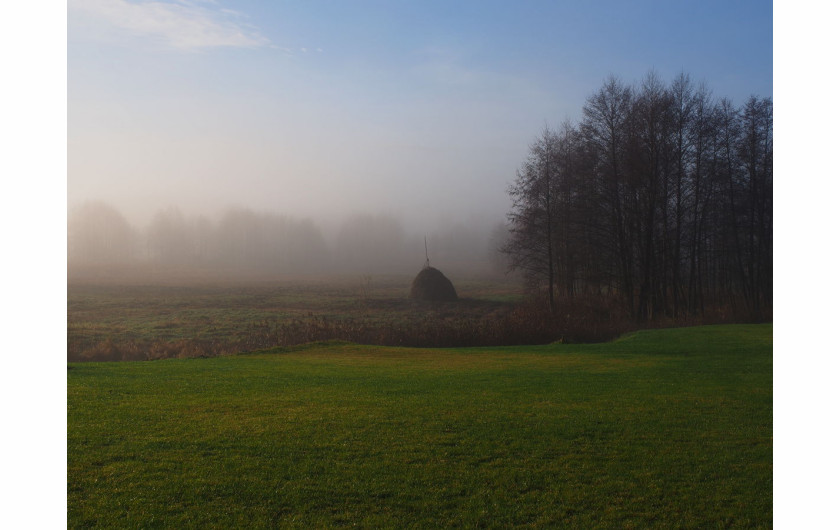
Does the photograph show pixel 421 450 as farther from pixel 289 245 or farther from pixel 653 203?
pixel 289 245

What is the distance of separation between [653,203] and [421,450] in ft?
80.2

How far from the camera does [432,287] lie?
97.6 feet

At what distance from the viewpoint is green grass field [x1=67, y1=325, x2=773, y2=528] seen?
441cm

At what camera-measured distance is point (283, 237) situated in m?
33.6

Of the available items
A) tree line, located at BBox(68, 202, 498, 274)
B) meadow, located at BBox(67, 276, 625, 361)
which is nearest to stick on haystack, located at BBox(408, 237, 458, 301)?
meadow, located at BBox(67, 276, 625, 361)

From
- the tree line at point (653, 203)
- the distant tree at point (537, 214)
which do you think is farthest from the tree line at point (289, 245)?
the tree line at point (653, 203)

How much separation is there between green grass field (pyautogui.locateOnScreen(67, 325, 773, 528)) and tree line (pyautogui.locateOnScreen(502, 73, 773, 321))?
1814 centimetres

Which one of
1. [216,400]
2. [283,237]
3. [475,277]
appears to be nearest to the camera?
[216,400]

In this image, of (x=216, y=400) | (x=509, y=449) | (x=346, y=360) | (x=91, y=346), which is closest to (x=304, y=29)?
(x=346, y=360)

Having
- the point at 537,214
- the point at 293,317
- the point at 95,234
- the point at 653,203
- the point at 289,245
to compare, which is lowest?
the point at 293,317

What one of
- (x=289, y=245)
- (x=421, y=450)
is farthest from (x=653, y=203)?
(x=421, y=450)

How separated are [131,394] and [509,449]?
589 cm

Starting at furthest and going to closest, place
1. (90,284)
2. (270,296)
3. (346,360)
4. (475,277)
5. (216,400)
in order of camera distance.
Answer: (475,277)
(270,296)
(90,284)
(346,360)
(216,400)

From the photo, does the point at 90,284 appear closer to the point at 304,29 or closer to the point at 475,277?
the point at 304,29
